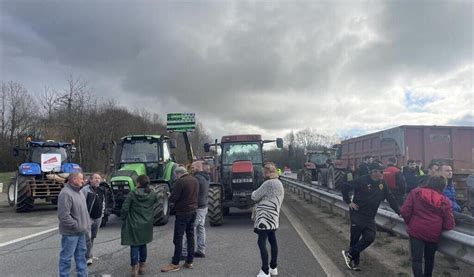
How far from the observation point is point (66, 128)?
119 ft

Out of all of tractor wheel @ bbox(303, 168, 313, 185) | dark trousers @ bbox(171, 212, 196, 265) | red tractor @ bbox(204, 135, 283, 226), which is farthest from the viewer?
tractor wheel @ bbox(303, 168, 313, 185)

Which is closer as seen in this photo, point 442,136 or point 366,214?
point 366,214

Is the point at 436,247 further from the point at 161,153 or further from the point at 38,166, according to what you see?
the point at 38,166

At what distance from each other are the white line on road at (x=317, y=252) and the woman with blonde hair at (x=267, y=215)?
92 cm

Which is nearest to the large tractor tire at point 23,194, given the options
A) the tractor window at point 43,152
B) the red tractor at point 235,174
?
the tractor window at point 43,152

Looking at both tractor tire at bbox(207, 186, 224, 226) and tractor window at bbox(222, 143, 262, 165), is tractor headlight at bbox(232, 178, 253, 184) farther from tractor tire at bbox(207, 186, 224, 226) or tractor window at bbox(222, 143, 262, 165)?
tractor window at bbox(222, 143, 262, 165)

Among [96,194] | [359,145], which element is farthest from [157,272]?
[359,145]

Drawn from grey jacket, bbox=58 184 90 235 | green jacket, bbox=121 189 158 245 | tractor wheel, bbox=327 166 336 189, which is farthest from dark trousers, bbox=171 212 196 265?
tractor wheel, bbox=327 166 336 189

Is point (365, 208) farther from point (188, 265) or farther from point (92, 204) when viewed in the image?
point (92, 204)

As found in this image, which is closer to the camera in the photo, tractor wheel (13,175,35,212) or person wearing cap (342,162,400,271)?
person wearing cap (342,162,400,271)

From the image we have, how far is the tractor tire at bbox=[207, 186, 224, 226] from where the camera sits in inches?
421

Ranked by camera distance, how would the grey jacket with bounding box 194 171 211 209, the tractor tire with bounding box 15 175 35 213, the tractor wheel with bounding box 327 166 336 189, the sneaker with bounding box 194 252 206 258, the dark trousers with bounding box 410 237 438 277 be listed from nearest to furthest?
the dark trousers with bounding box 410 237 438 277
the sneaker with bounding box 194 252 206 258
the grey jacket with bounding box 194 171 211 209
the tractor tire with bounding box 15 175 35 213
the tractor wheel with bounding box 327 166 336 189

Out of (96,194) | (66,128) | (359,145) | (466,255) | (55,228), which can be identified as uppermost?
(66,128)

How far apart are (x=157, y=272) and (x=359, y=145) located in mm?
13739
